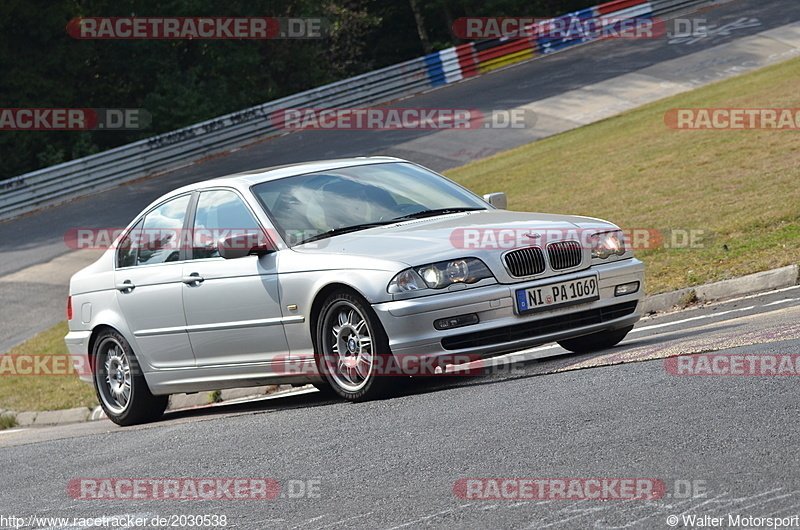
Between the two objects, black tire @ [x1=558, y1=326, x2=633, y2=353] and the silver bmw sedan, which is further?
black tire @ [x1=558, y1=326, x2=633, y2=353]

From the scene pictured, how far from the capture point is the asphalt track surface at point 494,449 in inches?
176

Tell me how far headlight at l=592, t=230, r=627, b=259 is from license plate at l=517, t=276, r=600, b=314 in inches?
8.3

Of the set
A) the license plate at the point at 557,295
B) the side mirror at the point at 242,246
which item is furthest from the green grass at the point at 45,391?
the license plate at the point at 557,295

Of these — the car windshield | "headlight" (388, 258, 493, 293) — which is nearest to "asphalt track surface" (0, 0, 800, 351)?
the car windshield

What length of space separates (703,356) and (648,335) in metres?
2.34

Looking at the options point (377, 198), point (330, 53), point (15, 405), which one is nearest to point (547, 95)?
point (330, 53)

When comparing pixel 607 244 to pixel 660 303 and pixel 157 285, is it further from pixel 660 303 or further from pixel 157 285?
pixel 660 303

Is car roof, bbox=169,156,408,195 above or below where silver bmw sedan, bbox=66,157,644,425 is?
above

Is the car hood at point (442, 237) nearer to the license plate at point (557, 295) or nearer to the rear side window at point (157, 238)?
the license plate at point (557, 295)

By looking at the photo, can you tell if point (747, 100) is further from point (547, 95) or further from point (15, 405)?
point (15, 405)

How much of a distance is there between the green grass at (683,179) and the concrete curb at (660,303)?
254 mm

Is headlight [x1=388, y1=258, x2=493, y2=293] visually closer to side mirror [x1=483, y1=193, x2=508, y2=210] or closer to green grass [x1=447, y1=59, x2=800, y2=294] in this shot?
side mirror [x1=483, y1=193, x2=508, y2=210]

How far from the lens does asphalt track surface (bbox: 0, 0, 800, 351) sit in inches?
808

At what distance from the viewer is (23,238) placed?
83.9 feet
